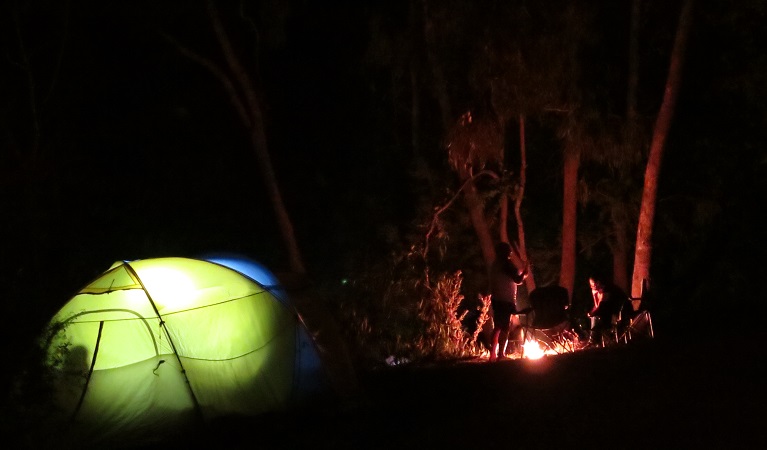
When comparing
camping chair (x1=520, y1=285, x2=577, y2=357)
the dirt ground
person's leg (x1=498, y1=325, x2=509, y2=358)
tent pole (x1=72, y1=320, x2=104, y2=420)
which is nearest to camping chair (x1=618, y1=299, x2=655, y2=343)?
camping chair (x1=520, y1=285, x2=577, y2=357)

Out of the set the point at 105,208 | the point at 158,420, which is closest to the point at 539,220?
the point at 105,208

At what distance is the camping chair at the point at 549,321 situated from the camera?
12.8m

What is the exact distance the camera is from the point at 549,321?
1282cm

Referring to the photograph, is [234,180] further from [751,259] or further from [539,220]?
[751,259]

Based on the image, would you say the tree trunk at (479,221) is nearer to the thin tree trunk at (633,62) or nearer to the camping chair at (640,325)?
the thin tree trunk at (633,62)

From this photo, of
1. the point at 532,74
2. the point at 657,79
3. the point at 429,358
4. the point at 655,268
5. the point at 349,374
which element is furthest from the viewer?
the point at 655,268

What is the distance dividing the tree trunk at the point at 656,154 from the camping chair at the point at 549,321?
2.02 m

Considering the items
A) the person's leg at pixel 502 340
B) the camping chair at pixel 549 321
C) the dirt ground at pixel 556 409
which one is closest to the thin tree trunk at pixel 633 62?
the camping chair at pixel 549 321

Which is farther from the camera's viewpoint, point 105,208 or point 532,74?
point 105,208

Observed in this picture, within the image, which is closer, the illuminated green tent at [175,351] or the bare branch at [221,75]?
the illuminated green tent at [175,351]

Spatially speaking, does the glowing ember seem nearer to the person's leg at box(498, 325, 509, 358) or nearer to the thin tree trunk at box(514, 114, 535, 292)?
the person's leg at box(498, 325, 509, 358)

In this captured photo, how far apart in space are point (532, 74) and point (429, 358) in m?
4.24

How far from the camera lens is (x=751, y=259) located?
19.2 meters

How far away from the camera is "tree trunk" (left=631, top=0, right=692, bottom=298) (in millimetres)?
14023
